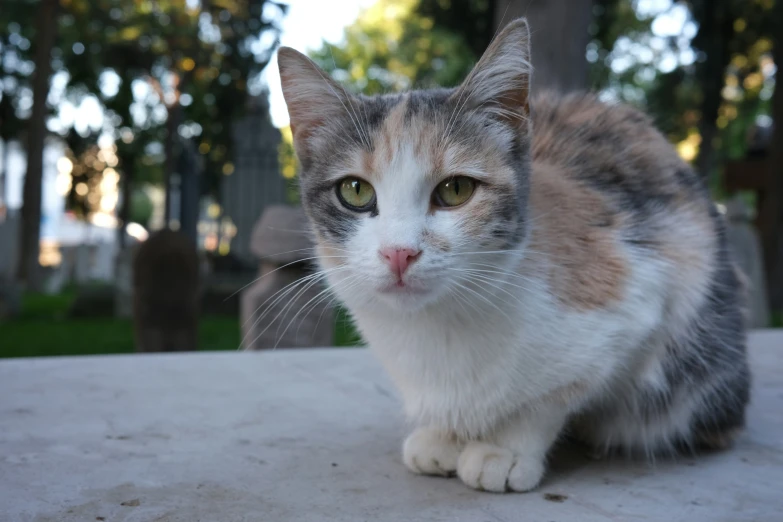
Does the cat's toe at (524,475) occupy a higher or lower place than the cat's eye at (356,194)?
lower

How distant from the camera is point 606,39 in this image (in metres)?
11.3

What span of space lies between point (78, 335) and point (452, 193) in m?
7.67

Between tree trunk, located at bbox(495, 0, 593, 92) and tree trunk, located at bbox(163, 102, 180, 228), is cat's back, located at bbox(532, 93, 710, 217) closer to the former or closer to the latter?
tree trunk, located at bbox(495, 0, 593, 92)

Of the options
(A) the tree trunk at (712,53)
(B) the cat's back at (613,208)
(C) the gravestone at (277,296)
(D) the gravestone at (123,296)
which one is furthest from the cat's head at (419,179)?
(A) the tree trunk at (712,53)

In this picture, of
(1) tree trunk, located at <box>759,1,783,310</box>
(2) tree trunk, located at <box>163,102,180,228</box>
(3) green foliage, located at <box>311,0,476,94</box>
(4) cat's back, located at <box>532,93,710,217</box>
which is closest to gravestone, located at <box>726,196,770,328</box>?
(1) tree trunk, located at <box>759,1,783,310</box>

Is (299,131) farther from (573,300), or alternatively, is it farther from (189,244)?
(189,244)

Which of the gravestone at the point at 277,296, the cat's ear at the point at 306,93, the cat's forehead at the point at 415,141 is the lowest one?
the gravestone at the point at 277,296

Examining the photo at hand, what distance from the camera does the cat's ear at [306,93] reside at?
5.86 feet

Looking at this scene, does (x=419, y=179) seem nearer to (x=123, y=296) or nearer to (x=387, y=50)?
(x=123, y=296)

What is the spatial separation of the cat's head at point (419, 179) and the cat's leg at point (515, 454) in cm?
37

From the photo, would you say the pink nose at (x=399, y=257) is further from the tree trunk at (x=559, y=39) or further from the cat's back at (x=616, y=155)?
the tree trunk at (x=559, y=39)

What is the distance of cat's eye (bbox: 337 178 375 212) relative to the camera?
5.32 feet

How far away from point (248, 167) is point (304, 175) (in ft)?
28.0

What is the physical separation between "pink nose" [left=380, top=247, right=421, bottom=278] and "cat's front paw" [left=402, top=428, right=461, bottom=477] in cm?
54
